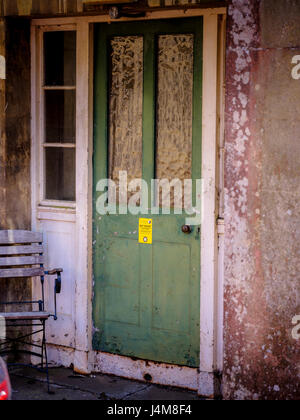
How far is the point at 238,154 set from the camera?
16.4 ft

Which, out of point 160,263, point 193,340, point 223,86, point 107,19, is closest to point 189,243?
point 160,263

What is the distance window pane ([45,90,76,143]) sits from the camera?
253 inches

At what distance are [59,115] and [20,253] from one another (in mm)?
1341

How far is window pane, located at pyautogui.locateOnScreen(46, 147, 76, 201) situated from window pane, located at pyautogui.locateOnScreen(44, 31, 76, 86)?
643 mm

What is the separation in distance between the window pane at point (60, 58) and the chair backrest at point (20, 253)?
4.77 feet

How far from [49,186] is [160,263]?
4.55 feet

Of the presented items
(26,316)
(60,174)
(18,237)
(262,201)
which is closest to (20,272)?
(18,237)

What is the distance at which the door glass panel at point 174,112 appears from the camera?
5.84 meters

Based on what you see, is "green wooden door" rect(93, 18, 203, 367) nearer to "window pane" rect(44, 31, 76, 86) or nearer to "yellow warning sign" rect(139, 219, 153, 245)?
"yellow warning sign" rect(139, 219, 153, 245)

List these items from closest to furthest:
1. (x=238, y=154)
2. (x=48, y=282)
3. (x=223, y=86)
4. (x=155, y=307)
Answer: (x=238, y=154) < (x=223, y=86) < (x=155, y=307) < (x=48, y=282)

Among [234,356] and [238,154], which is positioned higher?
[238,154]

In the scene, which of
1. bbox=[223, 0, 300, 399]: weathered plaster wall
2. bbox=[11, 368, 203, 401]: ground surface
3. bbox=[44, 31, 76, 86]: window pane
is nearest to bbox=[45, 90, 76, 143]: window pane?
bbox=[44, 31, 76, 86]: window pane

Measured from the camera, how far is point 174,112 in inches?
233
